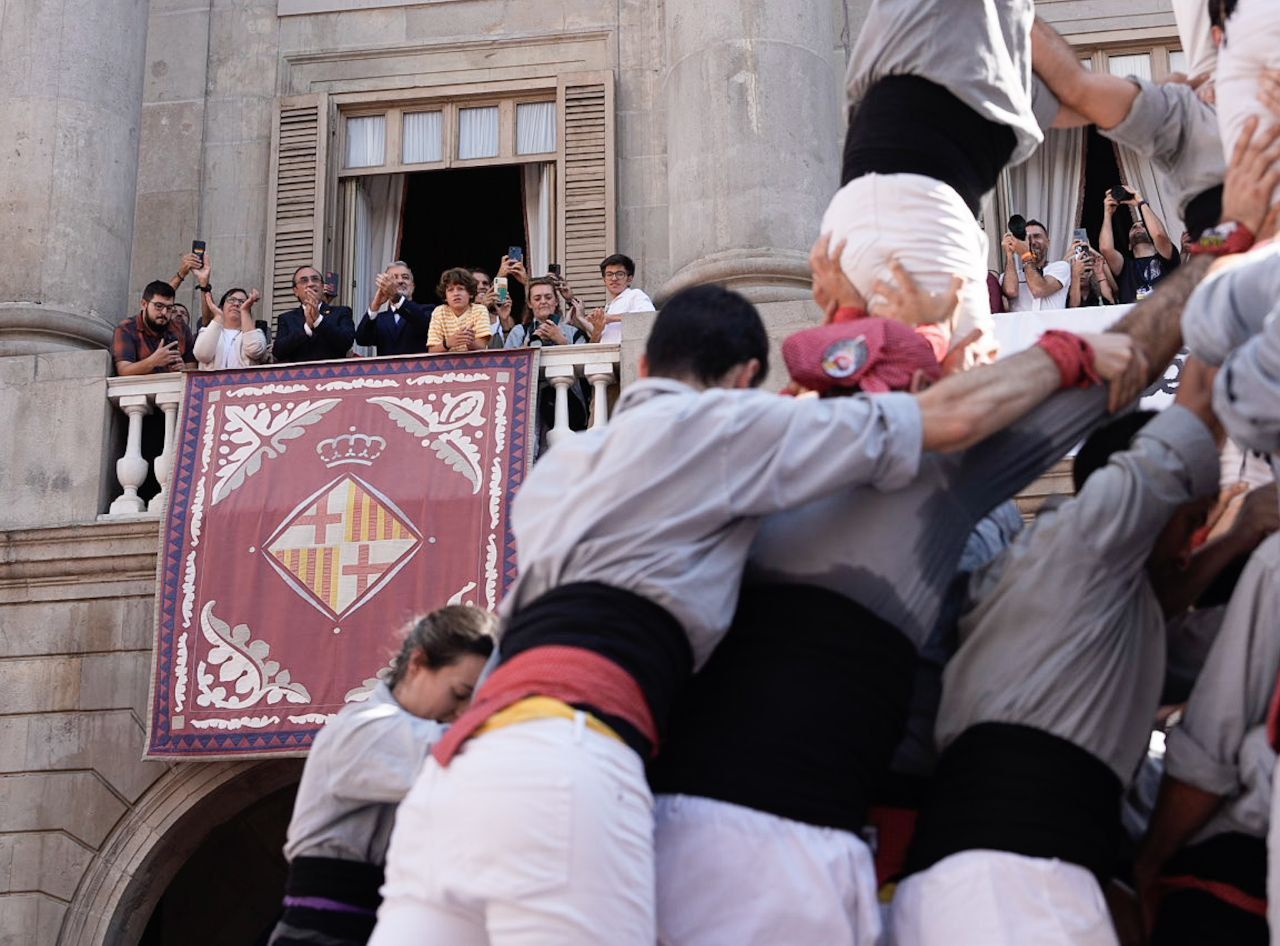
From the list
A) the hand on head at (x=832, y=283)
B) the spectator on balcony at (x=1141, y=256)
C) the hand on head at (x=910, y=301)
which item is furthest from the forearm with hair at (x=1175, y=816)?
the spectator on balcony at (x=1141, y=256)

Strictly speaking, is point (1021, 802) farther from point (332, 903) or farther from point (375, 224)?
point (375, 224)

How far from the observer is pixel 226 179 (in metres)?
15.3

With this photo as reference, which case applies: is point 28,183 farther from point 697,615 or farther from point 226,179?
point 697,615

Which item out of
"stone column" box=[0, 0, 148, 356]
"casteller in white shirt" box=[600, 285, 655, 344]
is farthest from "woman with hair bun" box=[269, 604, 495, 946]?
"stone column" box=[0, 0, 148, 356]

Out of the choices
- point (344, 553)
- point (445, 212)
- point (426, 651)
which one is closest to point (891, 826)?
point (426, 651)

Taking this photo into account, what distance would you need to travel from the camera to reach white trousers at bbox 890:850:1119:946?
147 inches

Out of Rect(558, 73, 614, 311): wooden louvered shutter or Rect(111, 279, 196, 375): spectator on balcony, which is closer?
Rect(111, 279, 196, 375): spectator on balcony

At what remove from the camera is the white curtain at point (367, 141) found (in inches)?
616

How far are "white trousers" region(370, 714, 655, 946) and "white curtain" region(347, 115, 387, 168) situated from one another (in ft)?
40.9

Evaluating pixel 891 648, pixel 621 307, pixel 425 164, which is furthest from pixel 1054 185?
pixel 891 648

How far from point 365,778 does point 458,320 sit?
734cm

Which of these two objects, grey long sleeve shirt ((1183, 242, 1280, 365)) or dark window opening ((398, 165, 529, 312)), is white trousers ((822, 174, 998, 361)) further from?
dark window opening ((398, 165, 529, 312))

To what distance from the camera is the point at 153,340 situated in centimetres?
1240

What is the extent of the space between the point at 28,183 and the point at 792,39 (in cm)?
486
